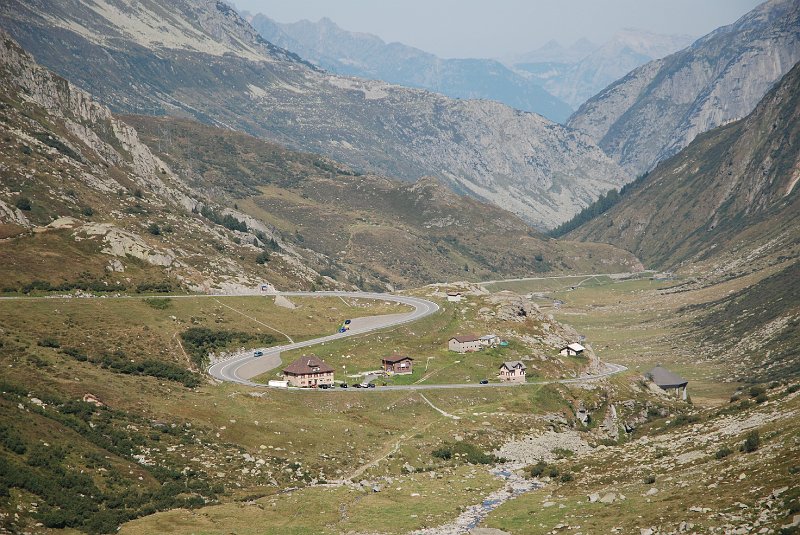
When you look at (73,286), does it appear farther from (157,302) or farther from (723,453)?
(723,453)

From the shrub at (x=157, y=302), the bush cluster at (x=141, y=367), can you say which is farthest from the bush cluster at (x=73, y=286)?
the bush cluster at (x=141, y=367)

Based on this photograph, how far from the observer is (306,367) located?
441 feet

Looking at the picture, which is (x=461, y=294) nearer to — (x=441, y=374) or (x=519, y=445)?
(x=441, y=374)

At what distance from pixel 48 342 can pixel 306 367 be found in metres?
36.5

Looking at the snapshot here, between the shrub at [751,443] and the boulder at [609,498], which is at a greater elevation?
the shrub at [751,443]

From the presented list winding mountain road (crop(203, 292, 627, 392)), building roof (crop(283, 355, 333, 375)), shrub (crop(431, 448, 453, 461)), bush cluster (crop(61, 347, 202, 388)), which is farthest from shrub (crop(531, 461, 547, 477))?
bush cluster (crop(61, 347, 202, 388))

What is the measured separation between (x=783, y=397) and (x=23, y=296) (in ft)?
354

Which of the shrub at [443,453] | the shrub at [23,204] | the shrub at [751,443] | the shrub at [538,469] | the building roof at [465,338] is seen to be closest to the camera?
the shrub at [751,443]

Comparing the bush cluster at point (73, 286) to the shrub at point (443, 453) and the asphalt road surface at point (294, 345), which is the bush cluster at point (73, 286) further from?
the shrub at point (443, 453)

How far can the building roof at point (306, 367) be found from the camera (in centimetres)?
13373

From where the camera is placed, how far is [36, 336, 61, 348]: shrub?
379 ft

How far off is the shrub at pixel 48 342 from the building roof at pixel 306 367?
32.6 meters

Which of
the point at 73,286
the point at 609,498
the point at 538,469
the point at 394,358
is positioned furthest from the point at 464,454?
the point at 73,286

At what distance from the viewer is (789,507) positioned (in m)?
60.0
